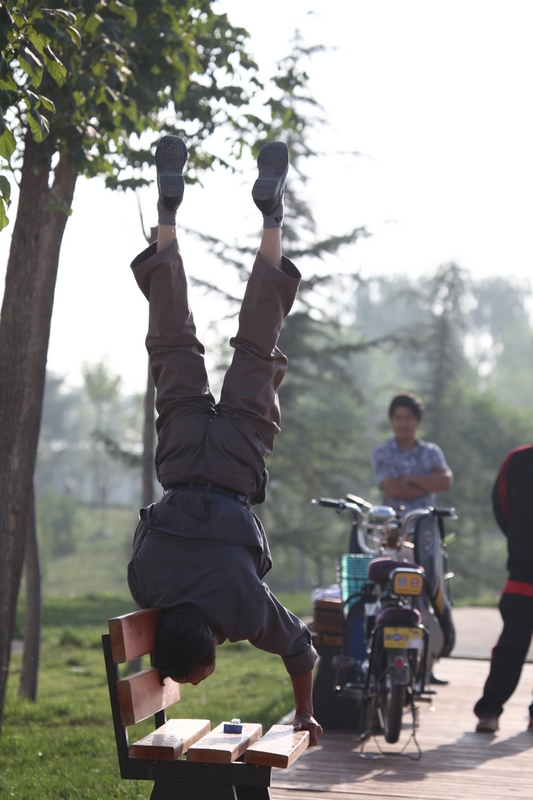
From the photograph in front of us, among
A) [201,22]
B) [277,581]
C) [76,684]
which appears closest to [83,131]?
[201,22]

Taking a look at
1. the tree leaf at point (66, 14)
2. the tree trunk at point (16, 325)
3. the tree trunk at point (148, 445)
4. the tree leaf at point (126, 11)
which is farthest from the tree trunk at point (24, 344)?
the tree trunk at point (148, 445)

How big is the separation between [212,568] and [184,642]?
0.28 meters

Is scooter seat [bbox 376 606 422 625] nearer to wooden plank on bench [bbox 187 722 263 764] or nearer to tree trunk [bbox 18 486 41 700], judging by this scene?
wooden plank on bench [bbox 187 722 263 764]

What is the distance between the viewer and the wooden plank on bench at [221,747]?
363 centimetres

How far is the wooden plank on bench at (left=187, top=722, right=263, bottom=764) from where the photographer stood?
11.9 ft

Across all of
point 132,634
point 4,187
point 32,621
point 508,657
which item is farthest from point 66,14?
point 32,621

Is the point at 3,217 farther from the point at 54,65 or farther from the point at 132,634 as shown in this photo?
the point at 132,634

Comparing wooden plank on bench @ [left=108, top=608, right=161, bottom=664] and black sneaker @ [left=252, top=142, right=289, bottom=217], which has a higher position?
black sneaker @ [left=252, top=142, right=289, bottom=217]

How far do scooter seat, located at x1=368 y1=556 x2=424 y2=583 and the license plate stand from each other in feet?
1.40

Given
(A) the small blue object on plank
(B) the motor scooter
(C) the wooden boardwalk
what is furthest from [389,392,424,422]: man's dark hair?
(A) the small blue object on plank

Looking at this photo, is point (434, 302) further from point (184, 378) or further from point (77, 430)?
point (77, 430)

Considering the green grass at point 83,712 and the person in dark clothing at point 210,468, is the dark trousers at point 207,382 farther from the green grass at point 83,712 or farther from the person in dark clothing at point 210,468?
the green grass at point 83,712

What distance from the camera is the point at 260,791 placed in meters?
Result: 4.09

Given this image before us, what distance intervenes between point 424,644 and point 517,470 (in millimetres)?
1416
